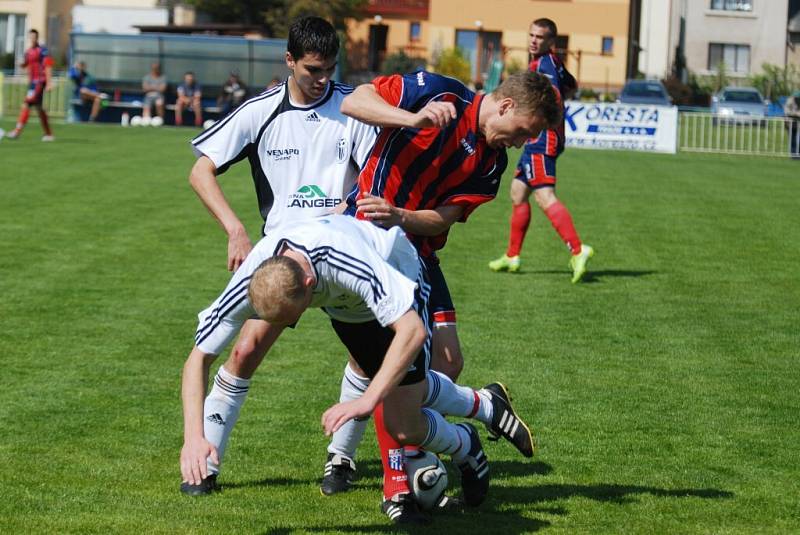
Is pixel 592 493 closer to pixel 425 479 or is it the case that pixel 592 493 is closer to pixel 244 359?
pixel 425 479

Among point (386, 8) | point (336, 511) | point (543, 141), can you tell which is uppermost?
point (386, 8)

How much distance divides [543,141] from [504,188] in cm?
909

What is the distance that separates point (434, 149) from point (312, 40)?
0.77m

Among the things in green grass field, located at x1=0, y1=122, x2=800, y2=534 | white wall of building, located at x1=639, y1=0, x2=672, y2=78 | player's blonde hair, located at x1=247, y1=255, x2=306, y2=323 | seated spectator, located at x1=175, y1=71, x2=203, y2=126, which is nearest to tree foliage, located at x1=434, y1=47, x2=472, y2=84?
white wall of building, located at x1=639, y1=0, x2=672, y2=78

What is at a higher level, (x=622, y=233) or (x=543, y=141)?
(x=543, y=141)

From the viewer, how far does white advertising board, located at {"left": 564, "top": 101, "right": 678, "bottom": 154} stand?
31.0 metres

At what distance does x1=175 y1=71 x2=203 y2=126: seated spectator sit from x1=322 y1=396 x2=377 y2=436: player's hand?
1301 inches

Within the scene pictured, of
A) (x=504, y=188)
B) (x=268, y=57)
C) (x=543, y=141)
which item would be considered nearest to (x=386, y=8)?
(x=268, y=57)

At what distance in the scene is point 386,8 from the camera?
71688 millimetres

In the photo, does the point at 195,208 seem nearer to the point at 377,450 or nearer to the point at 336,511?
the point at 377,450

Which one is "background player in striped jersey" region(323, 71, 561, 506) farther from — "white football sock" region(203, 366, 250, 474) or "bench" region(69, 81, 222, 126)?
"bench" region(69, 81, 222, 126)

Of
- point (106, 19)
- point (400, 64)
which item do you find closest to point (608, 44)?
point (400, 64)

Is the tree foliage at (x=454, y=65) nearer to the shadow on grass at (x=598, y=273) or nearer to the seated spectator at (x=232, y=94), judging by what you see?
the seated spectator at (x=232, y=94)

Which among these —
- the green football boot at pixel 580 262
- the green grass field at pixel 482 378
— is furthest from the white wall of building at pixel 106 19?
the green football boot at pixel 580 262
